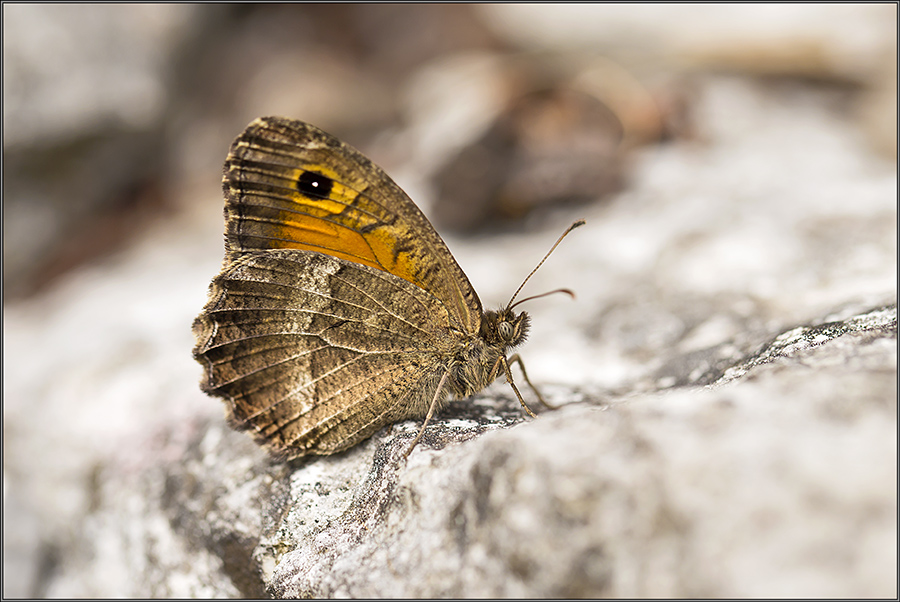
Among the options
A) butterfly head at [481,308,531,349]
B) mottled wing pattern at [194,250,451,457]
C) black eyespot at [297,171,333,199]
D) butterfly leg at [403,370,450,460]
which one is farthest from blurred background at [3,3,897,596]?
black eyespot at [297,171,333,199]

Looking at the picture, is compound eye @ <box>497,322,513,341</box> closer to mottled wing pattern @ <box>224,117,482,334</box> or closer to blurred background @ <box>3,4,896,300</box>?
mottled wing pattern @ <box>224,117,482,334</box>

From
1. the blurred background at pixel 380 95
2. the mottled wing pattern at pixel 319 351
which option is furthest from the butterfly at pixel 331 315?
the blurred background at pixel 380 95

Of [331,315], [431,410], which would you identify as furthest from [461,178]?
[431,410]

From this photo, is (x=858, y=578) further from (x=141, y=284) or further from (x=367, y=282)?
(x=141, y=284)

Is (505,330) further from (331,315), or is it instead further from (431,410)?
(331,315)

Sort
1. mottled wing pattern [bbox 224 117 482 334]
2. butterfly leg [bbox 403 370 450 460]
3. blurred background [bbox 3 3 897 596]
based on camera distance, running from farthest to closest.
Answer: blurred background [bbox 3 3 897 596] < mottled wing pattern [bbox 224 117 482 334] < butterfly leg [bbox 403 370 450 460]

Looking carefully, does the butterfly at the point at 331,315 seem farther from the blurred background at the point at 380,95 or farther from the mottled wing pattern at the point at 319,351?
the blurred background at the point at 380,95

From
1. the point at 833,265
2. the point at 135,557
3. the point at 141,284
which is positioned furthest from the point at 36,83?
the point at 833,265

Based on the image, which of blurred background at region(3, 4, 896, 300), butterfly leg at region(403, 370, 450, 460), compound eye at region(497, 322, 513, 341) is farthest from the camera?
blurred background at region(3, 4, 896, 300)
